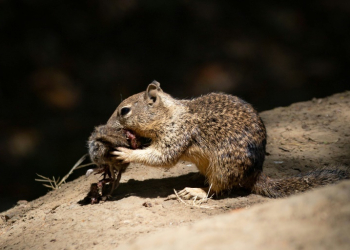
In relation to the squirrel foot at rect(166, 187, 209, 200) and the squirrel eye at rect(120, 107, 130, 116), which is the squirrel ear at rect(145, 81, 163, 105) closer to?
the squirrel eye at rect(120, 107, 130, 116)

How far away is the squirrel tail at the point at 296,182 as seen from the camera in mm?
3547

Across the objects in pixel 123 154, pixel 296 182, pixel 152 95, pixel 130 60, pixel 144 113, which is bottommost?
pixel 296 182

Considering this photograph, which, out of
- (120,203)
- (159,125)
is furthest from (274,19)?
(120,203)

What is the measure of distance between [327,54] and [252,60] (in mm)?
1597

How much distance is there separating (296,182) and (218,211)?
0.79 meters

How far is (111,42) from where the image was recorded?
8031 mm

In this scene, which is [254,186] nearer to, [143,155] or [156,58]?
[143,155]

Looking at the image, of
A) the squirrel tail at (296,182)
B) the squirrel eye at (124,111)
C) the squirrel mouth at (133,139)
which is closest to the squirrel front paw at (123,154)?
the squirrel mouth at (133,139)

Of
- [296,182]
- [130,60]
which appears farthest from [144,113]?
[130,60]

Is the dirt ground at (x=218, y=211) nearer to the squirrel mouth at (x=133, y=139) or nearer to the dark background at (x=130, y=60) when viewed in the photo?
the squirrel mouth at (x=133, y=139)

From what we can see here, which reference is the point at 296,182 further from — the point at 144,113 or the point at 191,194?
the point at 144,113

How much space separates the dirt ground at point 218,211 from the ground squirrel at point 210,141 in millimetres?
202

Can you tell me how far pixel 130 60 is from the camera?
311 inches

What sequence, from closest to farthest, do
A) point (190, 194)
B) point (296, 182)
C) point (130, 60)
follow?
point (296, 182)
point (190, 194)
point (130, 60)
